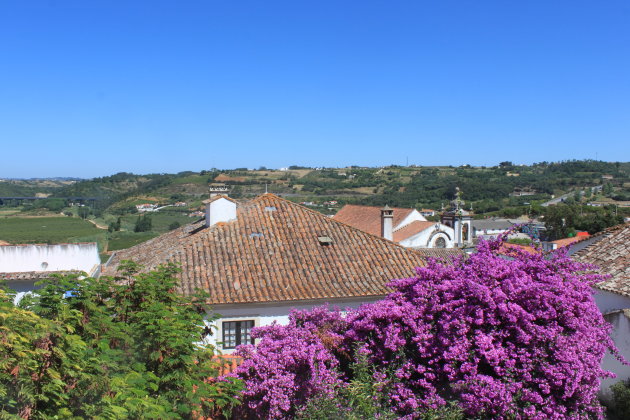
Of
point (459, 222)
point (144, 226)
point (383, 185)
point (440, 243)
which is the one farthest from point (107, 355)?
point (383, 185)

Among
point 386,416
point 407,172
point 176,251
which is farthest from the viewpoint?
point 407,172

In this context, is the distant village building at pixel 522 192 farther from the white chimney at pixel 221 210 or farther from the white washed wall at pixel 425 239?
the white chimney at pixel 221 210

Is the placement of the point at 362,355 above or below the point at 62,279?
below

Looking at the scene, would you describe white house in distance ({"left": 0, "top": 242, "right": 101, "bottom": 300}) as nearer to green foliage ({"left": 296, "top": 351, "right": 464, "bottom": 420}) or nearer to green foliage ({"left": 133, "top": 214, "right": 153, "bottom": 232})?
green foliage ({"left": 296, "top": 351, "right": 464, "bottom": 420})

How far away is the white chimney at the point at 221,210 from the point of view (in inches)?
700

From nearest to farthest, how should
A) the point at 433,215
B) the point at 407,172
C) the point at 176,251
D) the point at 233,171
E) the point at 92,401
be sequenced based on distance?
the point at 92,401, the point at 176,251, the point at 433,215, the point at 233,171, the point at 407,172

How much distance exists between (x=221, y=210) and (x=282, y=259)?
10.1ft

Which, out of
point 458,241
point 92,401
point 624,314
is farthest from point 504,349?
point 458,241

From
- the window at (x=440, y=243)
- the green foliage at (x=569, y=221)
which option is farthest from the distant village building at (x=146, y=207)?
the green foliage at (x=569, y=221)

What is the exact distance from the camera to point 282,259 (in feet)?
53.2

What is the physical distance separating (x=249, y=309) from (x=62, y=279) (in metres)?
6.35

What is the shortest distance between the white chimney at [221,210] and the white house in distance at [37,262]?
4339 millimetres

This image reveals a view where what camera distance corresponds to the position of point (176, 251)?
631 inches

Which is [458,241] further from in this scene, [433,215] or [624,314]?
[433,215]
